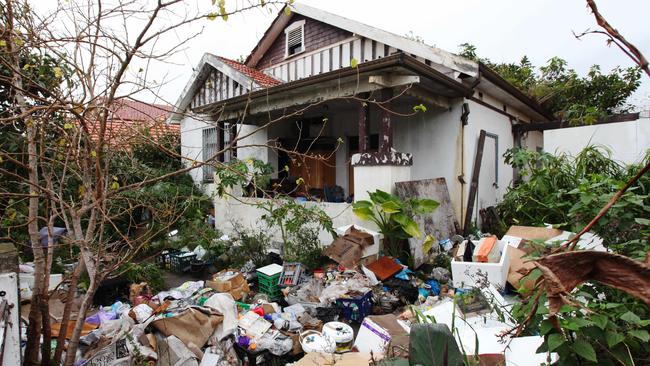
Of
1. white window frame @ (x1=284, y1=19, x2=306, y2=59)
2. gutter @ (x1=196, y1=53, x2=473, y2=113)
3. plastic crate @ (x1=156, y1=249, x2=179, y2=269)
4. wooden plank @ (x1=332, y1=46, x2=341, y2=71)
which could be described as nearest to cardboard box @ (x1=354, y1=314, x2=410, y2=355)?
gutter @ (x1=196, y1=53, x2=473, y2=113)

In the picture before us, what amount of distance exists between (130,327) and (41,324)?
3.09ft

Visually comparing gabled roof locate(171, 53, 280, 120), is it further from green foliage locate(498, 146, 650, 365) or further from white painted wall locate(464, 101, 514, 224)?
green foliage locate(498, 146, 650, 365)

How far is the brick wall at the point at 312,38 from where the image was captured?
30.7 feet

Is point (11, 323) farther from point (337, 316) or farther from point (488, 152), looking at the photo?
point (488, 152)

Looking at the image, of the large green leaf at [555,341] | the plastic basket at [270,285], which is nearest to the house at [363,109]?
the plastic basket at [270,285]

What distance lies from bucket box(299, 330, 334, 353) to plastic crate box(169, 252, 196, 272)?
3.97 metres

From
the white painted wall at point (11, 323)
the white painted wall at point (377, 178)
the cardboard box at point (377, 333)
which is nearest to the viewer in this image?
the white painted wall at point (11, 323)

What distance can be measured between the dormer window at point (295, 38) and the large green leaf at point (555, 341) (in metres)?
9.92

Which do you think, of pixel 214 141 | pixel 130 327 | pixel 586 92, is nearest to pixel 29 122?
pixel 130 327

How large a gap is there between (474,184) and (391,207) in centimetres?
310

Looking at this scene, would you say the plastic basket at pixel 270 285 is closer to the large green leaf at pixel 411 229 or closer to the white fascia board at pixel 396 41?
the large green leaf at pixel 411 229

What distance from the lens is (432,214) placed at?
21.5ft

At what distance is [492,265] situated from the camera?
462 cm

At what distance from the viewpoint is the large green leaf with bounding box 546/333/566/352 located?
1.58 meters
